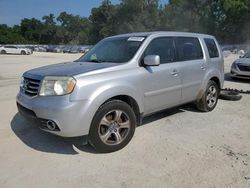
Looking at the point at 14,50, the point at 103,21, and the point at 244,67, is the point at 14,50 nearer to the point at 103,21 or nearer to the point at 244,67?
the point at 244,67

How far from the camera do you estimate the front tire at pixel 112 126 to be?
12.7 ft

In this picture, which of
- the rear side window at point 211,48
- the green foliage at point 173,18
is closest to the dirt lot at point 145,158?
the rear side window at point 211,48

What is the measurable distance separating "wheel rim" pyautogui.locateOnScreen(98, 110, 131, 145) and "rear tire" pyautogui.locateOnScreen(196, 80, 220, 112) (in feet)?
7.87

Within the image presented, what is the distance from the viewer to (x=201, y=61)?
5.70 m

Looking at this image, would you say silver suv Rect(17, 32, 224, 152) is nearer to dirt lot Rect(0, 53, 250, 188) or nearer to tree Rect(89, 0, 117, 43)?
dirt lot Rect(0, 53, 250, 188)

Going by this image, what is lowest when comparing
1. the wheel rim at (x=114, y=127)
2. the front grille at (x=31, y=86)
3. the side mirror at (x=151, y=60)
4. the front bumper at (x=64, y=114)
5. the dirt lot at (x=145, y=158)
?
the dirt lot at (x=145, y=158)

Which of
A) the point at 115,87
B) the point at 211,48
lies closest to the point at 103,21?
the point at 211,48

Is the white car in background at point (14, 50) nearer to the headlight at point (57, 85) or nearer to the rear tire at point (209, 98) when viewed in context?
the rear tire at point (209, 98)

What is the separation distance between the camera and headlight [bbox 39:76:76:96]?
143 inches

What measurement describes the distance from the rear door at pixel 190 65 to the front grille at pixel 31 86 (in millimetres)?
2631

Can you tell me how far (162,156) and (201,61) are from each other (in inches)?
102

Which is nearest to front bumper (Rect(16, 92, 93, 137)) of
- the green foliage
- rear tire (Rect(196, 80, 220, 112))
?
rear tire (Rect(196, 80, 220, 112))

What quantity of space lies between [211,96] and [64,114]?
3882 mm

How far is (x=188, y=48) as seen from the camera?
5.48 meters
